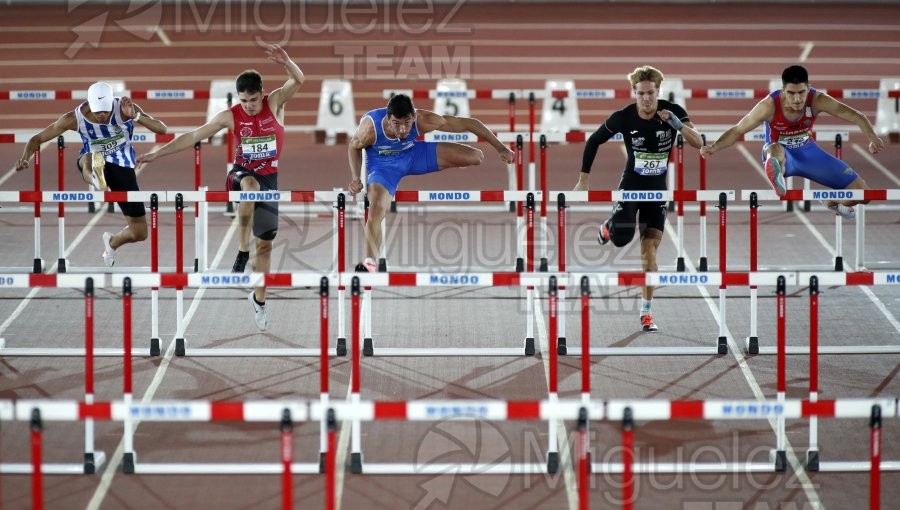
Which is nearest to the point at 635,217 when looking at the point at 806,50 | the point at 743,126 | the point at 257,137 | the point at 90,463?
the point at 743,126

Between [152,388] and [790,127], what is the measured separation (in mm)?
4531

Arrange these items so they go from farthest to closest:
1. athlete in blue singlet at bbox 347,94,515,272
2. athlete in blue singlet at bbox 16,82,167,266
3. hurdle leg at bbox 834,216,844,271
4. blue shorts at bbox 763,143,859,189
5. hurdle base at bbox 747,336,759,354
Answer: hurdle leg at bbox 834,216,844,271 → athlete in blue singlet at bbox 16,82,167,266 → blue shorts at bbox 763,143,859,189 → hurdle base at bbox 747,336,759,354 → athlete in blue singlet at bbox 347,94,515,272

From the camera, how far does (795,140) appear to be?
345 inches

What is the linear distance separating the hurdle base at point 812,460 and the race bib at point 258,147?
4056 millimetres

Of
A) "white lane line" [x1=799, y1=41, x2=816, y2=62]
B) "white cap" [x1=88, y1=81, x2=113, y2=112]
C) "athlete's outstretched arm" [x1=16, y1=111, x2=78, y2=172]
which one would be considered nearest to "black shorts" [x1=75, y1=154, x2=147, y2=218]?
"athlete's outstretched arm" [x1=16, y1=111, x2=78, y2=172]

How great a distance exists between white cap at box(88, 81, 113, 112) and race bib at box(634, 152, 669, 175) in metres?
3.63

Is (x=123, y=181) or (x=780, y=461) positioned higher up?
(x=123, y=181)

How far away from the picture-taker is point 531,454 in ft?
22.5

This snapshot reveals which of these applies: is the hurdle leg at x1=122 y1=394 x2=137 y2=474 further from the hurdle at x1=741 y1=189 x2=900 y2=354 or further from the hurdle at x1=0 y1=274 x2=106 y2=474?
the hurdle at x1=741 y1=189 x2=900 y2=354

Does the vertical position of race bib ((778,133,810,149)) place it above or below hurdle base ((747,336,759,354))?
above

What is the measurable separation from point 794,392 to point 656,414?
3.01 m

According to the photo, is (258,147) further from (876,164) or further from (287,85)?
(876,164)

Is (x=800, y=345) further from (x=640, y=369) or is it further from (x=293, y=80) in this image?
(x=293, y=80)

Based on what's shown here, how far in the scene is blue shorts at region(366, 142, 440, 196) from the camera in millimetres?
8430
